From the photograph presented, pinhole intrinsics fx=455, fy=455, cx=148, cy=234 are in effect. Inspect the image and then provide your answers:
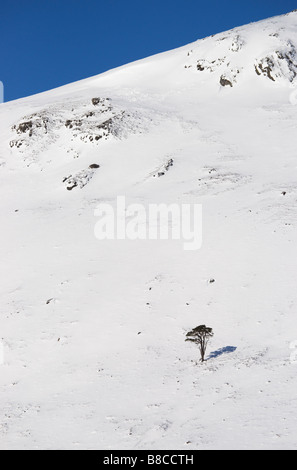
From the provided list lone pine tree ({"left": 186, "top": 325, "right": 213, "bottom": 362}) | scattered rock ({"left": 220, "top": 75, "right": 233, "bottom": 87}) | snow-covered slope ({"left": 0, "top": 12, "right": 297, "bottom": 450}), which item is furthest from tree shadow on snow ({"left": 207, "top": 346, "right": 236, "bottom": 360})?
scattered rock ({"left": 220, "top": 75, "right": 233, "bottom": 87})

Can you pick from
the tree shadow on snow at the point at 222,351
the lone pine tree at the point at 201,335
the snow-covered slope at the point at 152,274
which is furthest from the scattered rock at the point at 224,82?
the lone pine tree at the point at 201,335

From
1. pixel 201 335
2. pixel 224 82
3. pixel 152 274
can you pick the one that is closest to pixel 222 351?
pixel 201 335

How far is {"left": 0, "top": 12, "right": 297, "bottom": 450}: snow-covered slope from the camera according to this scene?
21891mm

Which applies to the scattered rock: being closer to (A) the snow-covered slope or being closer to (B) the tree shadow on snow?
(A) the snow-covered slope

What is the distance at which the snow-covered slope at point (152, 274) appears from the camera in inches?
862

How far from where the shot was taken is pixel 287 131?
62188 millimetres

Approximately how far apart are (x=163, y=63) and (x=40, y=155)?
4345 cm

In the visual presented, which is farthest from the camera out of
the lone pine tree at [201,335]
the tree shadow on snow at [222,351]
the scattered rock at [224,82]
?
the scattered rock at [224,82]

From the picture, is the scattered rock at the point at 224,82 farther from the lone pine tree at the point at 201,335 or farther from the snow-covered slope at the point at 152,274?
the lone pine tree at the point at 201,335

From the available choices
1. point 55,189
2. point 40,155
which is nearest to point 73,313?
point 55,189

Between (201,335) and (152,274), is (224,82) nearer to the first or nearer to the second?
(152,274)

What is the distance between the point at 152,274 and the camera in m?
36.6

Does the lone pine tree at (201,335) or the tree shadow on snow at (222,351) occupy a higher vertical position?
the lone pine tree at (201,335)

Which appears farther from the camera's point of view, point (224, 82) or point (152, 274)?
point (224, 82)
